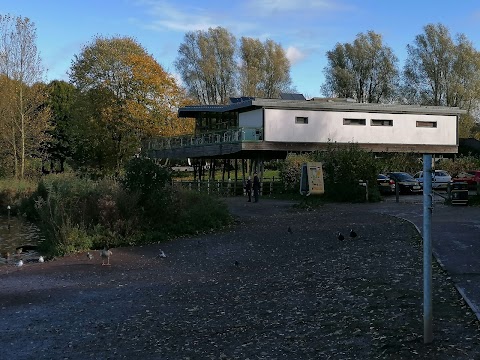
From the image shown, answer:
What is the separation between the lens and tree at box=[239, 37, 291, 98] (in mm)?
67938

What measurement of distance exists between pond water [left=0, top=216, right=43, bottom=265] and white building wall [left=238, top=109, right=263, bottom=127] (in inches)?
695

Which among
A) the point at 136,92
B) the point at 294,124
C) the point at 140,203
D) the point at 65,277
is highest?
the point at 136,92

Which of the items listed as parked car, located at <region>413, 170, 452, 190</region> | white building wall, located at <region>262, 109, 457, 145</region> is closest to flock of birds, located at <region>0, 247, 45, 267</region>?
white building wall, located at <region>262, 109, 457, 145</region>

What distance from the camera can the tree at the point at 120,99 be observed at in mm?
51219

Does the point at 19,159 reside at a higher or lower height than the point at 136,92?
lower

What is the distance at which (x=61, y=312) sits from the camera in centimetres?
941

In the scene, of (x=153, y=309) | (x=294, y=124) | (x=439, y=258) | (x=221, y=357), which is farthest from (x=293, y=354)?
(x=294, y=124)

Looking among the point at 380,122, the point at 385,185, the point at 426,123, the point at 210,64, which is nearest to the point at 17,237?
the point at 385,185

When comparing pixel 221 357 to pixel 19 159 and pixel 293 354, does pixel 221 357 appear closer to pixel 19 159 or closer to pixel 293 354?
pixel 293 354

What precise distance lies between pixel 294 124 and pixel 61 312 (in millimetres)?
32242

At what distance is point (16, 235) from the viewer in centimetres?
2345

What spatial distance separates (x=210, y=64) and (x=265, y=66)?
7.10 m

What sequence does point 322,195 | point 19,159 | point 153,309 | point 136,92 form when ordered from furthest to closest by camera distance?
point 136,92, point 19,159, point 322,195, point 153,309

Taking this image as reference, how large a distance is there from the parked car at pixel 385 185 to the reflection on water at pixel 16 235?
21337 millimetres
